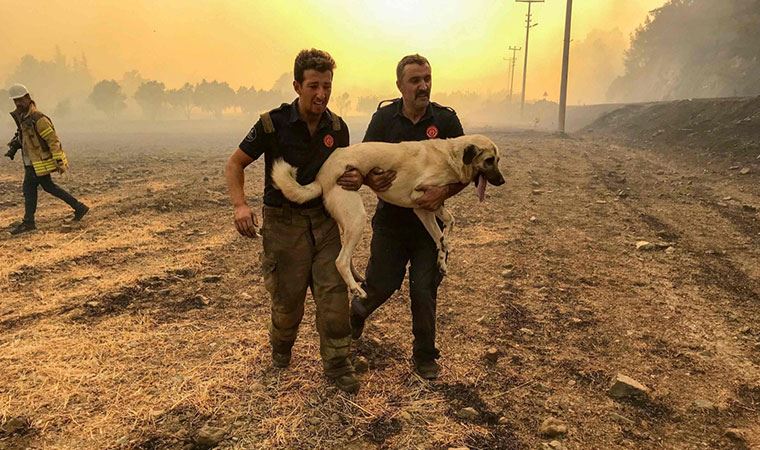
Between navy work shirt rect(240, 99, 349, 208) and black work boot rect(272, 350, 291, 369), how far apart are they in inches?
52.1

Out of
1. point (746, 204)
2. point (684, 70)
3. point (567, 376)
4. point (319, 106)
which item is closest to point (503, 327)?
point (567, 376)

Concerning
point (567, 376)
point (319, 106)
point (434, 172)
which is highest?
point (319, 106)

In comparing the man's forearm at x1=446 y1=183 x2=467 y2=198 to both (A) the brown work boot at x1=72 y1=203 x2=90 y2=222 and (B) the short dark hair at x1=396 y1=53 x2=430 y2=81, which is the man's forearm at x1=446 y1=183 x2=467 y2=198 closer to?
(B) the short dark hair at x1=396 y1=53 x2=430 y2=81

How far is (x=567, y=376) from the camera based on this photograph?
3.94m

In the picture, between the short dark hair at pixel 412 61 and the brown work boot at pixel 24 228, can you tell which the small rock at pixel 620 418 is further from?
the brown work boot at pixel 24 228

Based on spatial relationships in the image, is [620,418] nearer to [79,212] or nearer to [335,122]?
[335,122]

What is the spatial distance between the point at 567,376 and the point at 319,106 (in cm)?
304

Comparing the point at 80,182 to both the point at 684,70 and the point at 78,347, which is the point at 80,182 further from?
the point at 684,70

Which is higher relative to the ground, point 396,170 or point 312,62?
point 312,62

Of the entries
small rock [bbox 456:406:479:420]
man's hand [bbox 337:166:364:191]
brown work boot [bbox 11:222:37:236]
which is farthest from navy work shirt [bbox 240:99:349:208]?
brown work boot [bbox 11:222:37:236]

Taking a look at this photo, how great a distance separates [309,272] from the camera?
3750 mm

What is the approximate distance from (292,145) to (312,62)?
2.09 ft

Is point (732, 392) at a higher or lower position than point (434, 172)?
lower

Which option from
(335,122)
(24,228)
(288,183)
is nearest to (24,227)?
(24,228)
